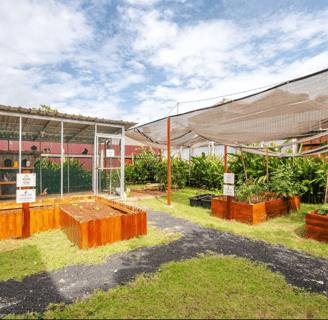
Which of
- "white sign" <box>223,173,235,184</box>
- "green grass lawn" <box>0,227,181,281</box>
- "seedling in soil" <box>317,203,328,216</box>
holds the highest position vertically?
"white sign" <box>223,173,235,184</box>

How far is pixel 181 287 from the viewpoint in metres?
2.23

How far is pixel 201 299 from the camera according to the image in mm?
2047

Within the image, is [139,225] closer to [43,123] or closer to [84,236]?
[84,236]

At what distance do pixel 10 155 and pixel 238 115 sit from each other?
737 cm

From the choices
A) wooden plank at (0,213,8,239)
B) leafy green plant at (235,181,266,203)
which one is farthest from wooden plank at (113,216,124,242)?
leafy green plant at (235,181,266,203)

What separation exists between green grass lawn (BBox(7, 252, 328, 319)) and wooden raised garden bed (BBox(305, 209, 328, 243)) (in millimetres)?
1693

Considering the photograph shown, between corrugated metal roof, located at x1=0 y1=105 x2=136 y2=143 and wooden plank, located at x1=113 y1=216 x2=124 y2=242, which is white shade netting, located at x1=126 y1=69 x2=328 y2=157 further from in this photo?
wooden plank, located at x1=113 y1=216 x2=124 y2=242

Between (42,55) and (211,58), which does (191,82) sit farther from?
(42,55)

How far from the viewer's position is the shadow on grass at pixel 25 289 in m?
1.98

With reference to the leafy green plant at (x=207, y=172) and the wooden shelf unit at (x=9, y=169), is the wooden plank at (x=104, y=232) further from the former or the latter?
the leafy green plant at (x=207, y=172)

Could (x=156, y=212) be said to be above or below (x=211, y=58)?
below

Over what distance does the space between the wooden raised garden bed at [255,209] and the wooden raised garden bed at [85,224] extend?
2.21 meters

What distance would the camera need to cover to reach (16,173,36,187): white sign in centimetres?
368

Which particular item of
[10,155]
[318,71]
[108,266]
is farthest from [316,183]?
[10,155]
